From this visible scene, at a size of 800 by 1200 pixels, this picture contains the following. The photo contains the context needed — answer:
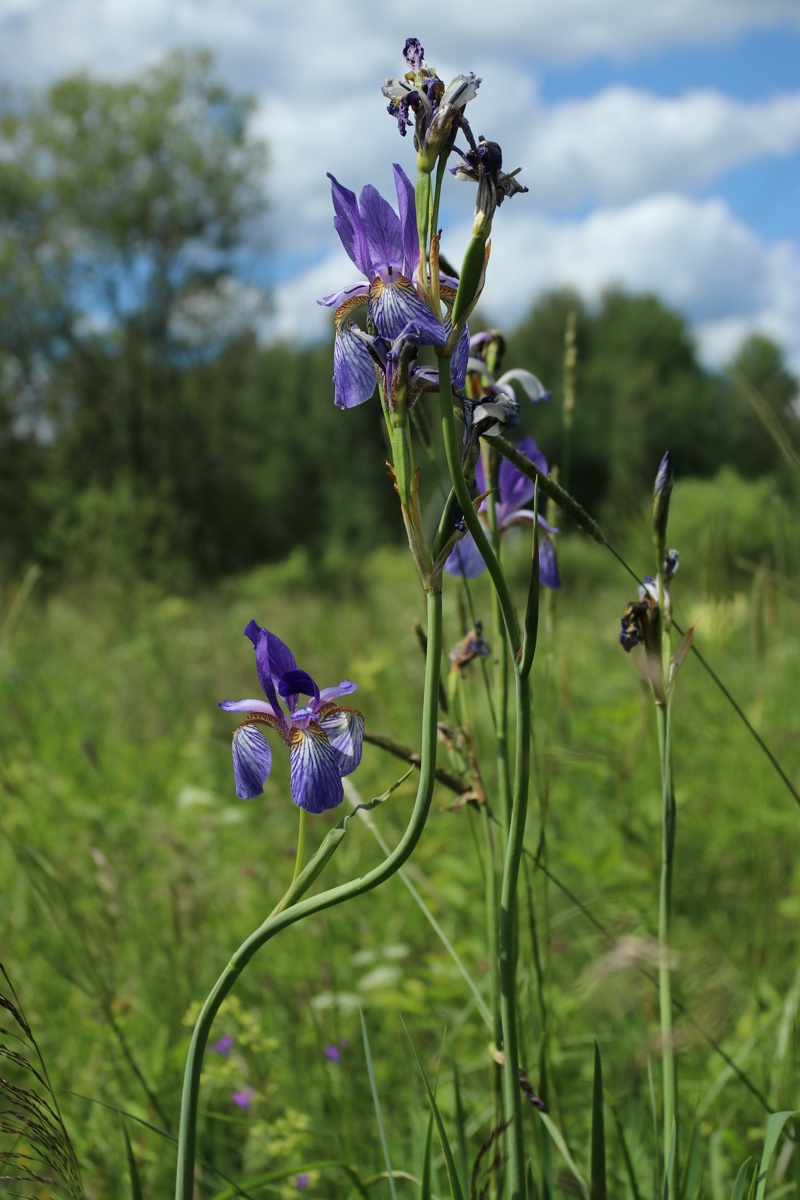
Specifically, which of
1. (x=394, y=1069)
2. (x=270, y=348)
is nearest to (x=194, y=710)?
(x=394, y=1069)

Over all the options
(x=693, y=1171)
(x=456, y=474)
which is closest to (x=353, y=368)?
(x=456, y=474)

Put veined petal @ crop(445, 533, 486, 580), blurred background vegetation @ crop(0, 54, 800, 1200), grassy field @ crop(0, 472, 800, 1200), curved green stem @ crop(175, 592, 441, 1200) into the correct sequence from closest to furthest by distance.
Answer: curved green stem @ crop(175, 592, 441, 1200) < veined petal @ crop(445, 533, 486, 580) < grassy field @ crop(0, 472, 800, 1200) < blurred background vegetation @ crop(0, 54, 800, 1200)

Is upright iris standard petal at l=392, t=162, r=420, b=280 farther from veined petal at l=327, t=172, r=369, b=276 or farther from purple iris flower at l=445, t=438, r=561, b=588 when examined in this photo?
purple iris flower at l=445, t=438, r=561, b=588

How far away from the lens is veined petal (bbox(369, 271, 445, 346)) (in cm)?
68

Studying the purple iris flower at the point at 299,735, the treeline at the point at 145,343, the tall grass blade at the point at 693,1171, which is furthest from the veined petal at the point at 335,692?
the treeline at the point at 145,343

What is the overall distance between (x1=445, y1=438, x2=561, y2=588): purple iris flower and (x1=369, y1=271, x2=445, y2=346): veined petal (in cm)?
34

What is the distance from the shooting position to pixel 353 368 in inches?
30.7

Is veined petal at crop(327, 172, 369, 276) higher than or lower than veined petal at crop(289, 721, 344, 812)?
higher

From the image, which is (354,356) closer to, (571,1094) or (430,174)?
(430,174)

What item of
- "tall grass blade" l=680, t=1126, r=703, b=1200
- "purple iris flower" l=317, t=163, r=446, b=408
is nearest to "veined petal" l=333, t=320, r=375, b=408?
"purple iris flower" l=317, t=163, r=446, b=408

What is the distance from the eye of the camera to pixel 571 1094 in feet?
5.25

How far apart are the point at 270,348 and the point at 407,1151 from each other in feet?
90.8

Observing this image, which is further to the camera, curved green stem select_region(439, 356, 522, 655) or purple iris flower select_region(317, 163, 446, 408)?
purple iris flower select_region(317, 163, 446, 408)

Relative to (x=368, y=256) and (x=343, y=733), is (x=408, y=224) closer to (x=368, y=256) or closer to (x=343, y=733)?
(x=368, y=256)
